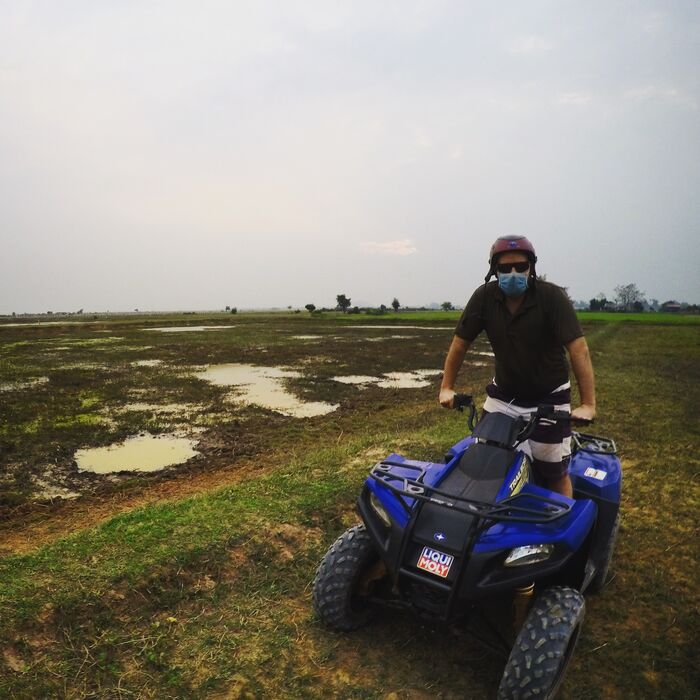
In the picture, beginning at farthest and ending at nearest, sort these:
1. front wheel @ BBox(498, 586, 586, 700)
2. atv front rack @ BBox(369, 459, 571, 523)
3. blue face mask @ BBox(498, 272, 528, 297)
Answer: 1. blue face mask @ BBox(498, 272, 528, 297)
2. atv front rack @ BBox(369, 459, 571, 523)
3. front wheel @ BBox(498, 586, 586, 700)

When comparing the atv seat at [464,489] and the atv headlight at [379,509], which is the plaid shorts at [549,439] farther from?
the atv headlight at [379,509]

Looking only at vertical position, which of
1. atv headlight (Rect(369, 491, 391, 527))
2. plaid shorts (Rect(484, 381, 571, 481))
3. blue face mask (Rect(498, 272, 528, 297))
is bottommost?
atv headlight (Rect(369, 491, 391, 527))

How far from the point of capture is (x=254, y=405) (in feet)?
36.3

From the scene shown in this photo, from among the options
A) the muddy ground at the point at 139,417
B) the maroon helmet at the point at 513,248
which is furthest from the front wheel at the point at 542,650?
the muddy ground at the point at 139,417

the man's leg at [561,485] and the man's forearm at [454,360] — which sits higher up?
the man's forearm at [454,360]

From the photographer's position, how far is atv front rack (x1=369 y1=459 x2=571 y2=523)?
241 centimetres


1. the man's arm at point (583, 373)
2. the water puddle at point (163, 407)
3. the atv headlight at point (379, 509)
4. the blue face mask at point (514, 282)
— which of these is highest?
the blue face mask at point (514, 282)

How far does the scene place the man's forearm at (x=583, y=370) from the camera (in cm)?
308

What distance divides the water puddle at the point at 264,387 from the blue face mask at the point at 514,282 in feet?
24.2

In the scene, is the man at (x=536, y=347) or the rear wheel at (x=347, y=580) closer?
the rear wheel at (x=347, y=580)

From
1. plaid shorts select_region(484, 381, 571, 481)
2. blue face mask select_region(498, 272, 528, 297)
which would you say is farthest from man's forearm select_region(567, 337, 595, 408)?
blue face mask select_region(498, 272, 528, 297)

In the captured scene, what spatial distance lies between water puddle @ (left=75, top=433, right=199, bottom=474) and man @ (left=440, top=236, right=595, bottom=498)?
5512 mm

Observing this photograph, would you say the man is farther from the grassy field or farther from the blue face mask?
the grassy field

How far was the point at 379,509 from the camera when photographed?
109 inches
